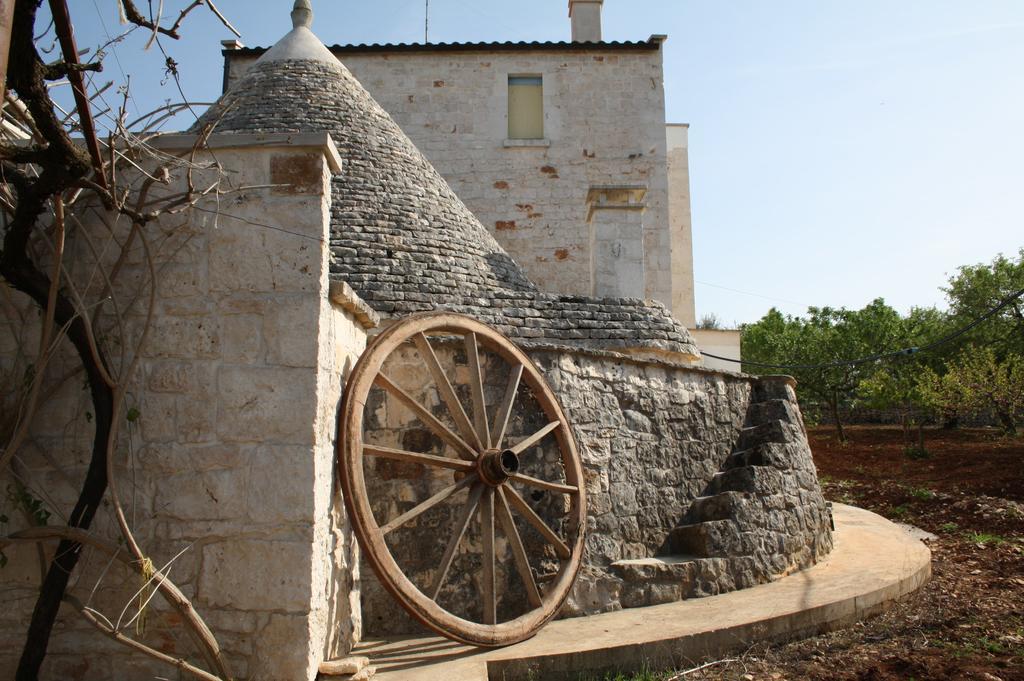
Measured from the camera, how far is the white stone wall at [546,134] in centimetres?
1307

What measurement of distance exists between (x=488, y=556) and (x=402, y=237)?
13.0 ft

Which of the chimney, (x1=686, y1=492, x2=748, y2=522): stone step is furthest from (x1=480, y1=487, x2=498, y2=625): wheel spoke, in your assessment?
the chimney

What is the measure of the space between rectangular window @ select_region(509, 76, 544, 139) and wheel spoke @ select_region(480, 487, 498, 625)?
32.0 ft

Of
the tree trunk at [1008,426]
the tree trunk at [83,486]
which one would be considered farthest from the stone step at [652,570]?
the tree trunk at [1008,426]

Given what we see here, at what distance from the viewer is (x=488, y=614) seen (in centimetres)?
464

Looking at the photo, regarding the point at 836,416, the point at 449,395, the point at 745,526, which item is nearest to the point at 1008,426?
the point at 836,416

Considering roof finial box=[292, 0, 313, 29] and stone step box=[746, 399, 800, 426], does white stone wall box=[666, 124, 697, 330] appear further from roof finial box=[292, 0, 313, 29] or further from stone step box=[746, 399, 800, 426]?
roof finial box=[292, 0, 313, 29]

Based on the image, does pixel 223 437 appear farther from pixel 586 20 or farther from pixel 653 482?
pixel 586 20

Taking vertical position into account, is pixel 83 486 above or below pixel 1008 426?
below

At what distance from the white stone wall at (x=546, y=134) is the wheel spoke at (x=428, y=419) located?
8.17 meters

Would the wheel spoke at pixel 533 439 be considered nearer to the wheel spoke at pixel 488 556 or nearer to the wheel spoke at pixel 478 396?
the wheel spoke at pixel 478 396

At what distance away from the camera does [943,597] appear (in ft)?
20.3

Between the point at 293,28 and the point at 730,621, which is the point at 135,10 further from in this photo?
the point at 293,28

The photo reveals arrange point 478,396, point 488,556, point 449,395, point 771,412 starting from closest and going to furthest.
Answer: point 488,556
point 449,395
point 478,396
point 771,412
